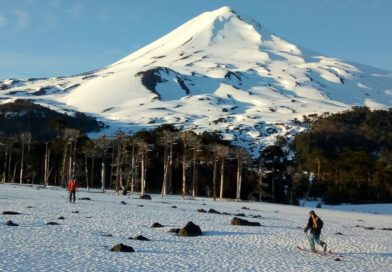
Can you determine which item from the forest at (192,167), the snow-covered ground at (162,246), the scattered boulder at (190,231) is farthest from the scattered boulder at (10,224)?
the forest at (192,167)

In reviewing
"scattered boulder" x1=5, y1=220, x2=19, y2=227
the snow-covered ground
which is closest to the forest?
the snow-covered ground

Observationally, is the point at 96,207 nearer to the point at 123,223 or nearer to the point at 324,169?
the point at 123,223

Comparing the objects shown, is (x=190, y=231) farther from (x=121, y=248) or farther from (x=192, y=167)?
(x=192, y=167)

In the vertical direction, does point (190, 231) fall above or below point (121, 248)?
above

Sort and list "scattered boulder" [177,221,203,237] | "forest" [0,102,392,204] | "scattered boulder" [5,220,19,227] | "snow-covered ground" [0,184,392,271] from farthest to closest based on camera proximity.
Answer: "forest" [0,102,392,204] → "scattered boulder" [177,221,203,237] → "scattered boulder" [5,220,19,227] → "snow-covered ground" [0,184,392,271]

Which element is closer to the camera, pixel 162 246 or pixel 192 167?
pixel 162 246

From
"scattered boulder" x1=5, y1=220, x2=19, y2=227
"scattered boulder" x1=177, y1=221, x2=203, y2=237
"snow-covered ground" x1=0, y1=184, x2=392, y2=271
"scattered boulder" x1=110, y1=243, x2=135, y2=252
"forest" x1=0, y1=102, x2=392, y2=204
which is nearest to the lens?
"snow-covered ground" x1=0, y1=184, x2=392, y2=271

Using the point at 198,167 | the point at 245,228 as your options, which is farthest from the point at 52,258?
the point at 198,167

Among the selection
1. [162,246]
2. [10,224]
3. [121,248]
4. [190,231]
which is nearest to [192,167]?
[190,231]

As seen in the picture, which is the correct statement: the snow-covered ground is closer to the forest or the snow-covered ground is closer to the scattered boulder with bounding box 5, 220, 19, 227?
the scattered boulder with bounding box 5, 220, 19, 227

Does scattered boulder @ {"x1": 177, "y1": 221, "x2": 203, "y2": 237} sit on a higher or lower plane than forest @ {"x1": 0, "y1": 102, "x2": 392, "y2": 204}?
lower

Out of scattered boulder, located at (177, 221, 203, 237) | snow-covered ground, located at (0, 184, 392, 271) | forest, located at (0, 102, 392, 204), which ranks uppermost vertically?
forest, located at (0, 102, 392, 204)

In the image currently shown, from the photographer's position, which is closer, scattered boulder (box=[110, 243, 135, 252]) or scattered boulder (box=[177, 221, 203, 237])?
scattered boulder (box=[110, 243, 135, 252])

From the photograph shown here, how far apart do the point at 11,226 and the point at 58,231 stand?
6.76 feet
